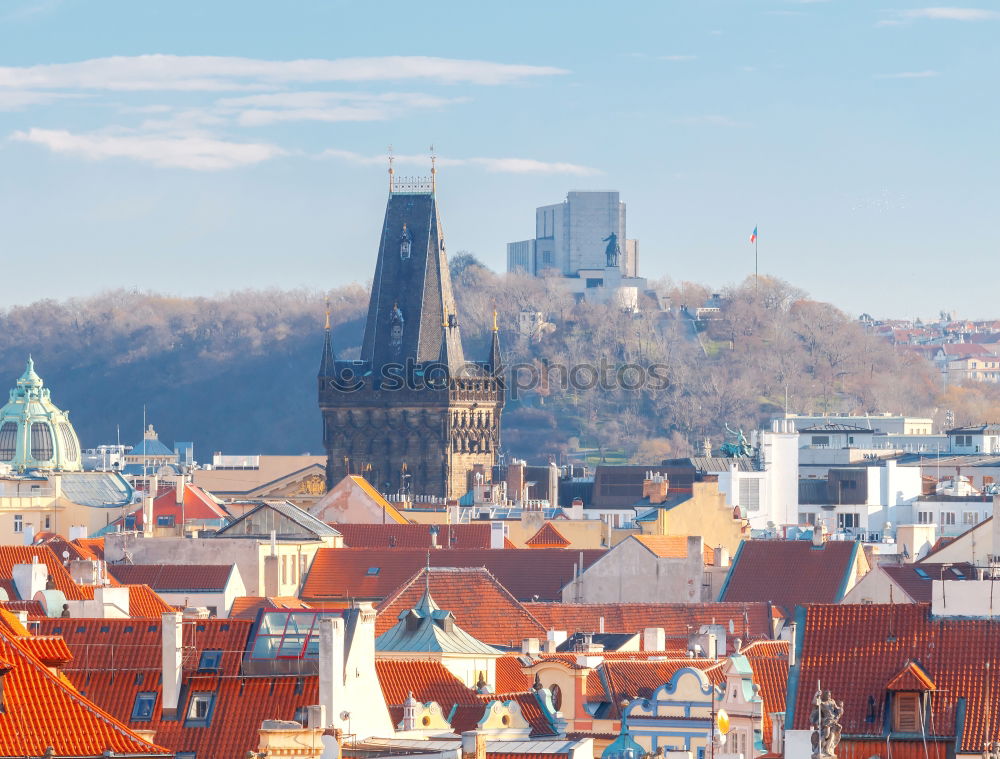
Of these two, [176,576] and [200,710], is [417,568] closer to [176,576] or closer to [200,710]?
[176,576]

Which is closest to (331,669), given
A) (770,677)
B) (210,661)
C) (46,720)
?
(210,661)

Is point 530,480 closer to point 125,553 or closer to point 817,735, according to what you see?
point 125,553

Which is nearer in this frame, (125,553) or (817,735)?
(817,735)

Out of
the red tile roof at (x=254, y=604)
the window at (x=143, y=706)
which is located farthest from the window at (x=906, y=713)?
the red tile roof at (x=254, y=604)

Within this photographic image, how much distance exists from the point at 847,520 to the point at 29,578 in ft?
292

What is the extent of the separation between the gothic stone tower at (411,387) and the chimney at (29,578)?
81.8 meters

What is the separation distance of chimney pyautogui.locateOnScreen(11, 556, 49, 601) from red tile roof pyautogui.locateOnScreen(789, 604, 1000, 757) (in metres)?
27.5

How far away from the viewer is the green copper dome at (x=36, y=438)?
165m

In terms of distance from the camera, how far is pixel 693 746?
186 feet

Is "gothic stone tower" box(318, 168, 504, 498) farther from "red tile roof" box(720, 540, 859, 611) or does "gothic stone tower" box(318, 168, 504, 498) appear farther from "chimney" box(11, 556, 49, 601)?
"chimney" box(11, 556, 49, 601)

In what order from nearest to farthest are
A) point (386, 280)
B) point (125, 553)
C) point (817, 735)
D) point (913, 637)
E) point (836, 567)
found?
point (817, 735), point (913, 637), point (836, 567), point (125, 553), point (386, 280)

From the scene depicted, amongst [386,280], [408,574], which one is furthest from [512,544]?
[386,280]

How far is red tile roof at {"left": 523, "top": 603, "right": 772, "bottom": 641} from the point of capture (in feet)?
274

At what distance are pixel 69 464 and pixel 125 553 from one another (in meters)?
63.6
